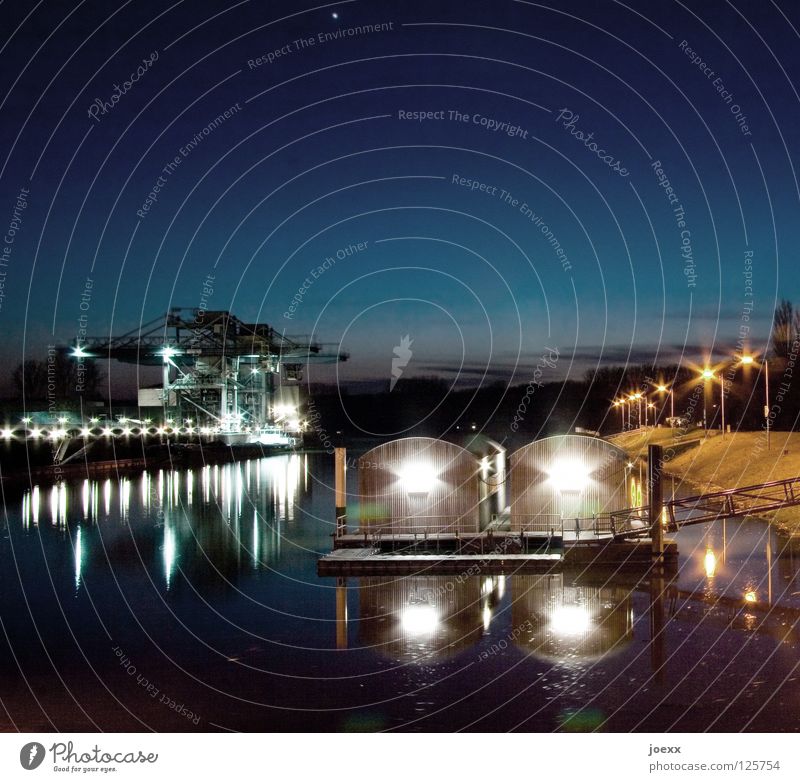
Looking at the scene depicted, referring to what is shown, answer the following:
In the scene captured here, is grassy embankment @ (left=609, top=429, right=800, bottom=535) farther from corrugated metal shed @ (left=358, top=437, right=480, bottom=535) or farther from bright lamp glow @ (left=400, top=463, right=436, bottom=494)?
bright lamp glow @ (left=400, top=463, right=436, bottom=494)

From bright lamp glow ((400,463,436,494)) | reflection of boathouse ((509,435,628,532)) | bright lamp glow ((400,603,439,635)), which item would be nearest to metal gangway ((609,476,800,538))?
reflection of boathouse ((509,435,628,532))

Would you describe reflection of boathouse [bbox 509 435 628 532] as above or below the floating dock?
above

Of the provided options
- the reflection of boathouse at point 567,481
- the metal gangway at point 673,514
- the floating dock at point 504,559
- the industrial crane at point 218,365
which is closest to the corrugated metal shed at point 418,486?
the reflection of boathouse at point 567,481

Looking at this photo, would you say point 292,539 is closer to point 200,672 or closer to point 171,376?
point 200,672

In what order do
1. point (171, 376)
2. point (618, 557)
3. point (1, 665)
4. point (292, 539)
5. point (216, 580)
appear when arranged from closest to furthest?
point (1, 665) < point (618, 557) < point (216, 580) < point (292, 539) < point (171, 376)

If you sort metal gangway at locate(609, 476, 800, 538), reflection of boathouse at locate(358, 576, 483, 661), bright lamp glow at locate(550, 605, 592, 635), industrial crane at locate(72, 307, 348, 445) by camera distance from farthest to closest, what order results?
industrial crane at locate(72, 307, 348, 445) → metal gangway at locate(609, 476, 800, 538) → bright lamp glow at locate(550, 605, 592, 635) → reflection of boathouse at locate(358, 576, 483, 661)

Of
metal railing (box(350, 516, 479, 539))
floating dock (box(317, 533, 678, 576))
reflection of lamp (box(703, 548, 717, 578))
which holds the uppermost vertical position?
metal railing (box(350, 516, 479, 539))

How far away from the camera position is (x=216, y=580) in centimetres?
2473

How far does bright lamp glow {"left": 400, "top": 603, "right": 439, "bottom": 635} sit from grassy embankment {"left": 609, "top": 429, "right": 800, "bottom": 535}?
1461 centimetres

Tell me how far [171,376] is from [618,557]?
91.3 meters

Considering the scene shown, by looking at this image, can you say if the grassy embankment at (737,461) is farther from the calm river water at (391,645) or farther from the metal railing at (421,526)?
the calm river water at (391,645)

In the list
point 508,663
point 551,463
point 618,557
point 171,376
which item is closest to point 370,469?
point 551,463

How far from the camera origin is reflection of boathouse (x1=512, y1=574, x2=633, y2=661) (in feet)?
51.7

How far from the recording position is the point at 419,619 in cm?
1828
